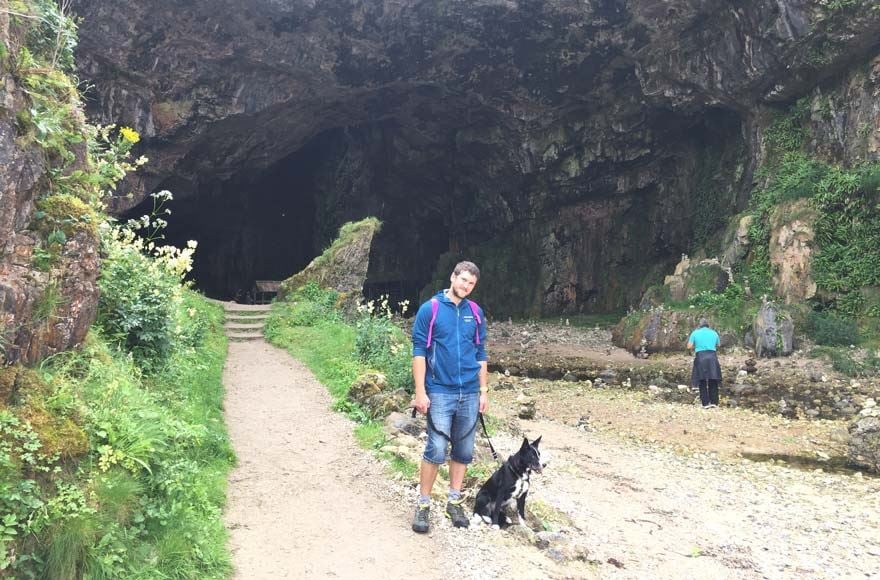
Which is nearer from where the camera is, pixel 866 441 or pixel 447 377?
pixel 447 377

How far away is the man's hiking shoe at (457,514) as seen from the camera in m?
4.66

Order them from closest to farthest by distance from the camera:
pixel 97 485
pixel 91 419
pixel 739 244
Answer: pixel 97 485, pixel 91 419, pixel 739 244

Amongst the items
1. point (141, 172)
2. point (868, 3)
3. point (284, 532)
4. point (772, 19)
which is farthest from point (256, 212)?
point (284, 532)

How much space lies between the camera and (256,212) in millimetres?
40000

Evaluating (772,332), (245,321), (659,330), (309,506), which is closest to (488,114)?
(659,330)

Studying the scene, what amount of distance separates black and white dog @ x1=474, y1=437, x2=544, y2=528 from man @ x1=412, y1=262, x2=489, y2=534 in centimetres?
22

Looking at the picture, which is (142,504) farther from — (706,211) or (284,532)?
(706,211)

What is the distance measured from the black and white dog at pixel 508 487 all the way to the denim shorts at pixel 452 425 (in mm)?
335

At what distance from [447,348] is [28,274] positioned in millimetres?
3131

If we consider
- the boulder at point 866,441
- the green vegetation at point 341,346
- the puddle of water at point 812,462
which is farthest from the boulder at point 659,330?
the green vegetation at point 341,346

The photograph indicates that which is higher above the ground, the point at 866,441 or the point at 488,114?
the point at 488,114

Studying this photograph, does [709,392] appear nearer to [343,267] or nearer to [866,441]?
[866,441]

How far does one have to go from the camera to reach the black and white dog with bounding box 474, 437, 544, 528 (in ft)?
15.3

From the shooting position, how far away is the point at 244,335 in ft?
49.7
